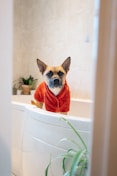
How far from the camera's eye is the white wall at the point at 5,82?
2.78 ft

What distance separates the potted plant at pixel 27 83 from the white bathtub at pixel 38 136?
1.02 m

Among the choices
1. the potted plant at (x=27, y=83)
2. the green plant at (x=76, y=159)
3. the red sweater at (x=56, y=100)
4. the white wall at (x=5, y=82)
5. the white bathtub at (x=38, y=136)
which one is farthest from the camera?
the potted plant at (x=27, y=83)

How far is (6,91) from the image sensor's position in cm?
88

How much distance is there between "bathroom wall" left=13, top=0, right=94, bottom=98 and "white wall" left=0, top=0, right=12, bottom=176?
1926 millimetres


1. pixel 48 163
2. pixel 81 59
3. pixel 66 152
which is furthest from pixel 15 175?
pixel 81 59

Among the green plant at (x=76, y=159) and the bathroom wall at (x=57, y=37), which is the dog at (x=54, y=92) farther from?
the bathroom wall at (x=57, y=37)

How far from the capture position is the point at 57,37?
10.2ft

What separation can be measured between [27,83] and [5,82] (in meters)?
2.61

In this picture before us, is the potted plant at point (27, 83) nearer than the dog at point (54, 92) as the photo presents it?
No

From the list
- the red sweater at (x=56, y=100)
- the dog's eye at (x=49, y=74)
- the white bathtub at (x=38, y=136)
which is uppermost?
the dog's eye at (x=49, y=74)

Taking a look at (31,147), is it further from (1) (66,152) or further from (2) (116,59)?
(2) (116,59)

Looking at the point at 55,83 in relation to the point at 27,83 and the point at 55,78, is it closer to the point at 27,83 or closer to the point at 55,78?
the point at 55,78

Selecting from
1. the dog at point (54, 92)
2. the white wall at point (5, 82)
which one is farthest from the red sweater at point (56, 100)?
the white wall at point (5, 82)

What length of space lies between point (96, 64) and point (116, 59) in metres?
0.04
